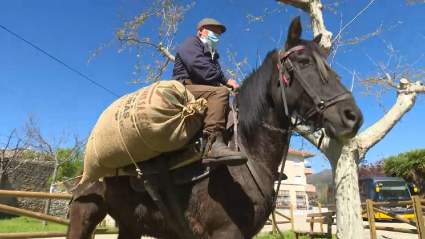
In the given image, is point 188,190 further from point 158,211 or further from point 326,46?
point 326,46

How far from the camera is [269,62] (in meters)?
3.12

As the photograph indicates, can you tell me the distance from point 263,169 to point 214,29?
154 centimetres

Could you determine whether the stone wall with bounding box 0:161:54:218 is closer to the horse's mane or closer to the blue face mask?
the blue face mask

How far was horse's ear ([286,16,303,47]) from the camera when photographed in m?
2.96

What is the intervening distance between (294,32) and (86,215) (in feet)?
9.47

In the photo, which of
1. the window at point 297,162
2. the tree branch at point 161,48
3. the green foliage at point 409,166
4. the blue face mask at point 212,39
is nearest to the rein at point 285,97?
the blue face mask at point 212,39

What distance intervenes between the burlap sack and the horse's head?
79cm

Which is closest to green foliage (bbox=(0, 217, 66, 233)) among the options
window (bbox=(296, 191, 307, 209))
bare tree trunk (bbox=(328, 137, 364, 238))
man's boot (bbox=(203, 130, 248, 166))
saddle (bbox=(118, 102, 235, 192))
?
bare tree trunk (bbox=(328, 137, 364, 238))

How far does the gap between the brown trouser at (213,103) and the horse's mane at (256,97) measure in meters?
0.23

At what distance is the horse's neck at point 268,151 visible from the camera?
2.92m

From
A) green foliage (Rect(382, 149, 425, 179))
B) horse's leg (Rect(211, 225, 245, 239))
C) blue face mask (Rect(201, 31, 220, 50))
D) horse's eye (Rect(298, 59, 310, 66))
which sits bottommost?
horse's leg (Rect(211, 225, 245, 239))

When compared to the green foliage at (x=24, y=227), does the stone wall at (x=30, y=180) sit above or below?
above

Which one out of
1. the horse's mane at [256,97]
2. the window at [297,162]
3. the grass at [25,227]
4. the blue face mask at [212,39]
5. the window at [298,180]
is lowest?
the grass at [25,227]

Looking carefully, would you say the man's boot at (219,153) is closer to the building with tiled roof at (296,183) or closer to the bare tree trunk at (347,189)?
the bare tree trunk at (347,189)
